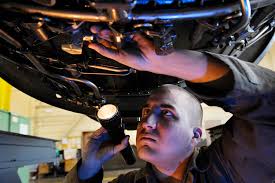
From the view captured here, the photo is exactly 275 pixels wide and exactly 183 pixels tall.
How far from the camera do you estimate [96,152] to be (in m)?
0.82

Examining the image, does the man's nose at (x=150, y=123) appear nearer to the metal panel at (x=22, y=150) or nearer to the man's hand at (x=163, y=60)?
the man's hand at (x=163, y=60)

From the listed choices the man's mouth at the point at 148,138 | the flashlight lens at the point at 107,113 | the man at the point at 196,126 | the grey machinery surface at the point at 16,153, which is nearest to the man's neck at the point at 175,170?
the man at the point at 196,126

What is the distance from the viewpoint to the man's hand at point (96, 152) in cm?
80

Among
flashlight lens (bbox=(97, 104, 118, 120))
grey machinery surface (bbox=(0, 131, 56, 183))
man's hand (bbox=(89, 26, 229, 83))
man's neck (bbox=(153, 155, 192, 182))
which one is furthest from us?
grey machinery surface (bbox=(0, 131, 56, 183))

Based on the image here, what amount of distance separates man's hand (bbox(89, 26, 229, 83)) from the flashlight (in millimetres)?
247

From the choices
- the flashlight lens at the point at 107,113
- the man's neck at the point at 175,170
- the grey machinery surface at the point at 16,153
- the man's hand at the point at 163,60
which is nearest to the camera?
the man's hand at the point at 163,60

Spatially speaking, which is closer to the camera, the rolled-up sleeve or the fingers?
the rolled-up sleeve

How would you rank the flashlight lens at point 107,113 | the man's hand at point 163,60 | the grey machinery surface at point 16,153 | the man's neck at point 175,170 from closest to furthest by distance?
the man's hand at point 163,60, the flashlight lens at point 107,113, the man's neck at point 175,170, the grey machinery surface at point 16,153

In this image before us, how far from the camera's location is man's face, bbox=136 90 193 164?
698 millimetres

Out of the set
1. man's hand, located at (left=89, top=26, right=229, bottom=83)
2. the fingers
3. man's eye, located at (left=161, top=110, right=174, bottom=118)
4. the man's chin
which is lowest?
the man's chin

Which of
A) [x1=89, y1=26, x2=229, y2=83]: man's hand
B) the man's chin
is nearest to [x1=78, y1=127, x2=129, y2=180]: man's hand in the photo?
the man's chin

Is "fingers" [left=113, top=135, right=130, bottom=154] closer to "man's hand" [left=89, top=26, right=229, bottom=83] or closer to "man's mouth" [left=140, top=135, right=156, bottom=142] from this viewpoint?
"man's mouth" [left=140, top=135, right=156, bottom=142]

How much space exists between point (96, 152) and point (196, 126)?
0.30 metres

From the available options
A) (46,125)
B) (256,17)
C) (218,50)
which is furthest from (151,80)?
(46,125)
